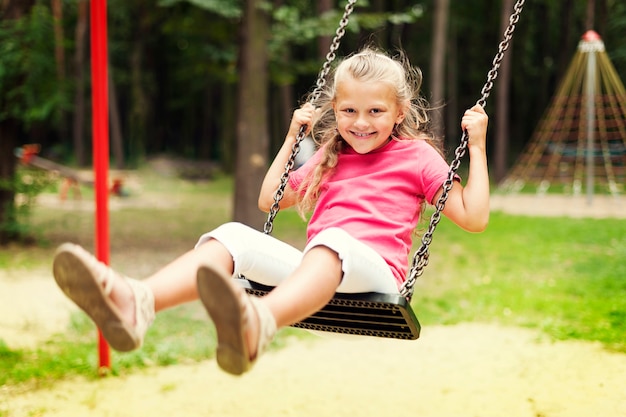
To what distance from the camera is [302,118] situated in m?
2.93

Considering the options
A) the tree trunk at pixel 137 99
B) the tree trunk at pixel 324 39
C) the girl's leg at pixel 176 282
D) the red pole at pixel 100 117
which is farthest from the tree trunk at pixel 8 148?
the tree trunk at pixel 137 99

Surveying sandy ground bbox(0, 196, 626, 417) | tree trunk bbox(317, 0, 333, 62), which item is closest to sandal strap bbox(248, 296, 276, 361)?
sandy ground bbox(0, 196, 626, 417)

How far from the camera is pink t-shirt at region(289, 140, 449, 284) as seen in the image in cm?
259

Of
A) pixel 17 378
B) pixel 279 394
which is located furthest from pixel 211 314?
pixel 17 378

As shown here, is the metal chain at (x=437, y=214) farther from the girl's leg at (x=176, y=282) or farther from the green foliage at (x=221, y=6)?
the green foliage at (x=221, y=6)

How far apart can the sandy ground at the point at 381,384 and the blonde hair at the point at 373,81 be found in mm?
1693

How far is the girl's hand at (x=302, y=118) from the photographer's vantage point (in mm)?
2930

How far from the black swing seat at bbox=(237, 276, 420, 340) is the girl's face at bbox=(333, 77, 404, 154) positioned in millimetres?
599

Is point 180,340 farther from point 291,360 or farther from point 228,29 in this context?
point 228,29

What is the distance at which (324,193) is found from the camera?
9.01 ft

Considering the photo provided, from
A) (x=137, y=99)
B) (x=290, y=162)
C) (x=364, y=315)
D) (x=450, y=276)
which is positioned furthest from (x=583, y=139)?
(x=364, y=315)

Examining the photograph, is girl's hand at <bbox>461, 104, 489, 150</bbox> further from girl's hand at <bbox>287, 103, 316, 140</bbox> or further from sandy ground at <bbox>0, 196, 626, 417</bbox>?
sandy ground at <bbox>0, 196, 626, 417</bbox>

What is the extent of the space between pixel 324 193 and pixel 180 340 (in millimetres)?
2944

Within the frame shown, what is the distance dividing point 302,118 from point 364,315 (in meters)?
0.87
